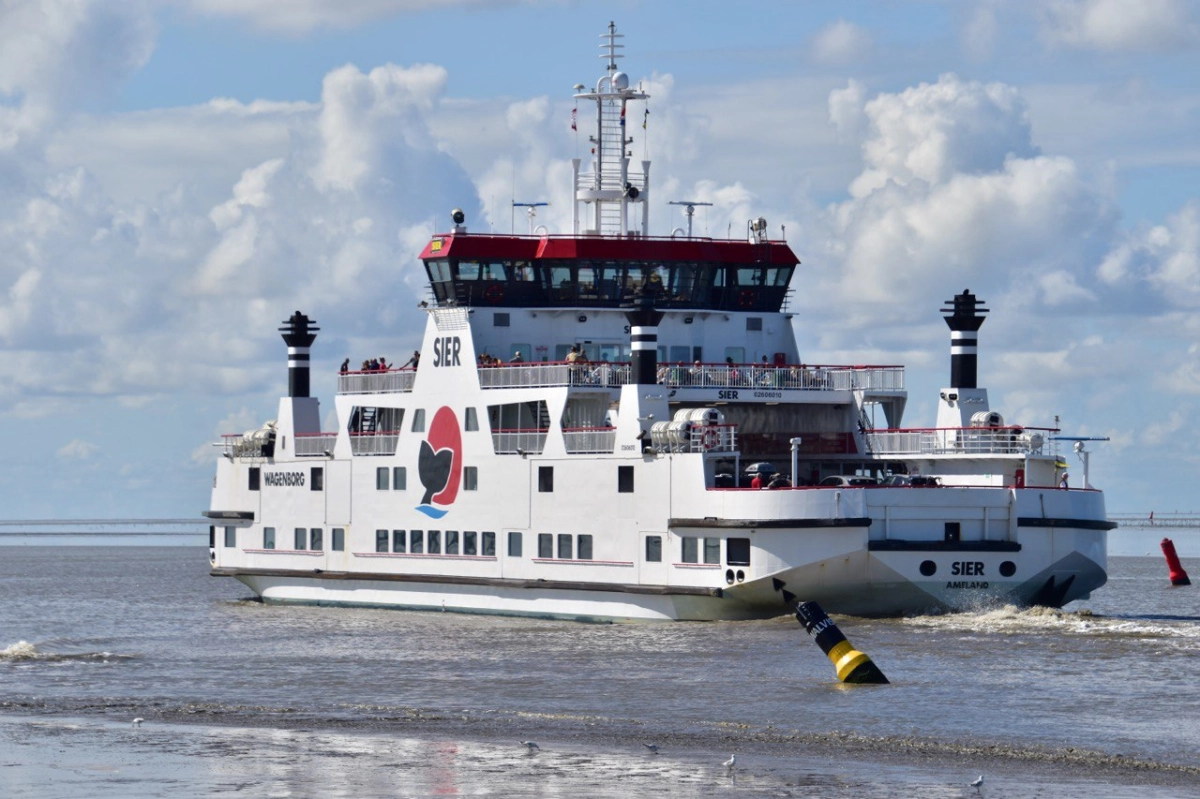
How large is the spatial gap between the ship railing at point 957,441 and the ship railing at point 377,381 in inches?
411

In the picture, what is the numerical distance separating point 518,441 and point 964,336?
30.7ft

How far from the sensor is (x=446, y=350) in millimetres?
43781

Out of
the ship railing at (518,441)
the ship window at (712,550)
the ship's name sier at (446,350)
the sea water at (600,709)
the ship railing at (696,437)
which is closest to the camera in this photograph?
the sea water at (600,709)

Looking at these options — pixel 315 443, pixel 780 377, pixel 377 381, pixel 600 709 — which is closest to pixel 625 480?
pixel 780 377

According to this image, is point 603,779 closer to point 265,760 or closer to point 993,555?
point 265,760

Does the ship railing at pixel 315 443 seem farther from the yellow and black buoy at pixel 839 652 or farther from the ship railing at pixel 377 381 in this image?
the yellow and black buoy at pixel 839 652

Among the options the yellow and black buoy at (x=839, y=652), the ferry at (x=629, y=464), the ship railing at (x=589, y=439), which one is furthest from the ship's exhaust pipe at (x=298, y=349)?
the yellow and black buoy at (x=839, y=652)

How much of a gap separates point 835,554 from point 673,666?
4949mm

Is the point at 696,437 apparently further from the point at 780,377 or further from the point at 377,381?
the point at 377,381

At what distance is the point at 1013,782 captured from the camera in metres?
21.1

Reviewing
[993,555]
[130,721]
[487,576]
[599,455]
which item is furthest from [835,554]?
[130,721]

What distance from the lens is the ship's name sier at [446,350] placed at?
43406 millimetres

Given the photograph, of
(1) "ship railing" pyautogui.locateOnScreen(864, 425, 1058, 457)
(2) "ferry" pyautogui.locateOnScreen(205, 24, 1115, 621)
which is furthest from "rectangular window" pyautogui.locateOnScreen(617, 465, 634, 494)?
(1) "ship railing" pyautogui.locateOnScreen(864, 425, 1058, 457)

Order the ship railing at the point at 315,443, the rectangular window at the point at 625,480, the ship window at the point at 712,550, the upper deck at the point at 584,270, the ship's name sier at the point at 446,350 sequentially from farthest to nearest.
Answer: the ship railing at the point at 315,443 → the upper deck at the point at 584,270 → the ship's name sier at the point at 446,350 → the rectangular window at the point at 625,480 → the ship window at the point at 712,550
